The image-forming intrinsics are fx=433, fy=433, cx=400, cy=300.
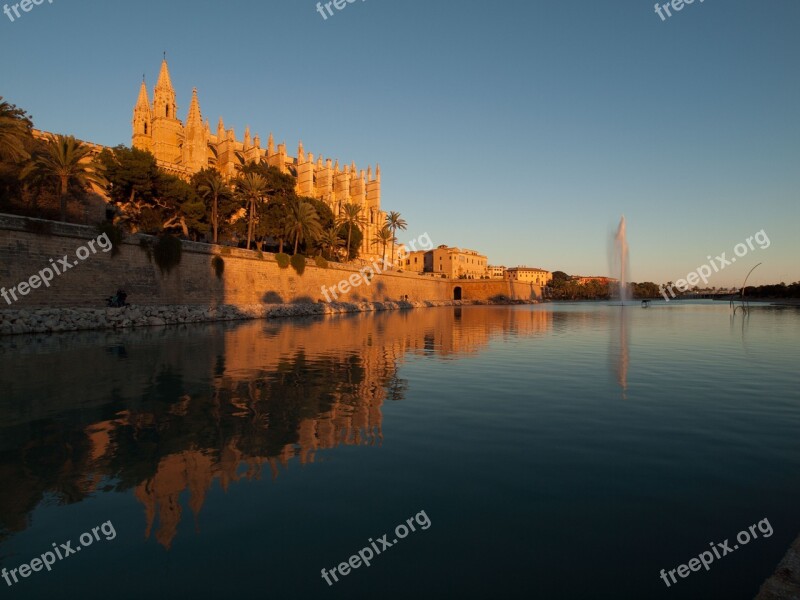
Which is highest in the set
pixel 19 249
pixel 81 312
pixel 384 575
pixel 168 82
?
pixel 168 82

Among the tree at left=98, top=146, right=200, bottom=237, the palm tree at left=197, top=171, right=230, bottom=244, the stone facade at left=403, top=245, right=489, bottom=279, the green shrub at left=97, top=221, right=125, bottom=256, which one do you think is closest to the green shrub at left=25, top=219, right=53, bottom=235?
the green shrub at left=97, top=221, right=125, bottom=256

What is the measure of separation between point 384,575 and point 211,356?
1334 centimetres

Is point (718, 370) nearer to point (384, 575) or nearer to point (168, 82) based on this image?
point (384, 575)

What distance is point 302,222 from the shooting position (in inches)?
1822

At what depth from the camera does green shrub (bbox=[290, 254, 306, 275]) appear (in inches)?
1823

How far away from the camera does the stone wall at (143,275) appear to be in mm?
24047

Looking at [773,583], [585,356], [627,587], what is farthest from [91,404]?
[585,356]

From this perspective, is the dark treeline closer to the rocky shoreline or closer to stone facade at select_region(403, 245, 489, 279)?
the rocky shoreline

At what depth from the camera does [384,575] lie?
362 cm

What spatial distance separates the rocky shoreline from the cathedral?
1946 centimetres

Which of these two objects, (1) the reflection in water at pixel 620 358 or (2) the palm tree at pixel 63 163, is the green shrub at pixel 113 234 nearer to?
(2) the palm tree at pixel 63 163

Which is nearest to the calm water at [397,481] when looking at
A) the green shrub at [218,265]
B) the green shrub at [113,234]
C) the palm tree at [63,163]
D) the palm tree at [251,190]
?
the green shrub at [113,234]

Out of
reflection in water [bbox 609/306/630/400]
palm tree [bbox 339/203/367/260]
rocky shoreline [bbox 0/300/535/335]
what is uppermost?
palm tree [bbox 339/203/367/260]

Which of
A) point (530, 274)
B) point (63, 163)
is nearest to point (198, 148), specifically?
point (63, 163)
